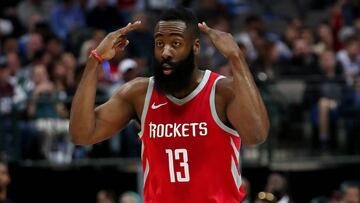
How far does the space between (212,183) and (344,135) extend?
902cm

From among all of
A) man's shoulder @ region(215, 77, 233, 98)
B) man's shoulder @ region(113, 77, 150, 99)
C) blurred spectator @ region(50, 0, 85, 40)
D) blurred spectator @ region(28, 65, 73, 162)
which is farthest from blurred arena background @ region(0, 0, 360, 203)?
man's shoulder @ region(215, 77, 233, 98)

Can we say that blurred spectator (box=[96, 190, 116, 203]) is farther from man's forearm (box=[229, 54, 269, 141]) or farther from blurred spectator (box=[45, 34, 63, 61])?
man's forearm (box=[229, 54, 269, 141])

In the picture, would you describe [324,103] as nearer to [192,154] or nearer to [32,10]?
[32,10]

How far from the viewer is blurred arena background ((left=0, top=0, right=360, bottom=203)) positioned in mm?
15227

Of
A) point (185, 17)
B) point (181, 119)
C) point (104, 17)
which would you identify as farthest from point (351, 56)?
point (185, 17)

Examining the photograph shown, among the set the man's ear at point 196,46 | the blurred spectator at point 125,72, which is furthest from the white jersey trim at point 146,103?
the blurred spectator at point 125,72

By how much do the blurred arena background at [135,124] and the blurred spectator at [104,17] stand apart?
0.61m

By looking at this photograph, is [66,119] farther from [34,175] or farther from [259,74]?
[259,74]

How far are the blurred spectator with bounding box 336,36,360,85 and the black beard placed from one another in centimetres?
1014

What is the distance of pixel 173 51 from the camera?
6.92 meters

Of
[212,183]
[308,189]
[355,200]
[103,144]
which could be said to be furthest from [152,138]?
[308,189]

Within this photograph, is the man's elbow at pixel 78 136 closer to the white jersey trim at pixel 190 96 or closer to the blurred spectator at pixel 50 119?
the white jersey trim at pixel 190 96

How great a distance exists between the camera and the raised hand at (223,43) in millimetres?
6836

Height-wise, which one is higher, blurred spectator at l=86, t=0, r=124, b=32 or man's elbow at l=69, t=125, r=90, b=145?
man's elbow at l=69, t=125, r=90, b=145
